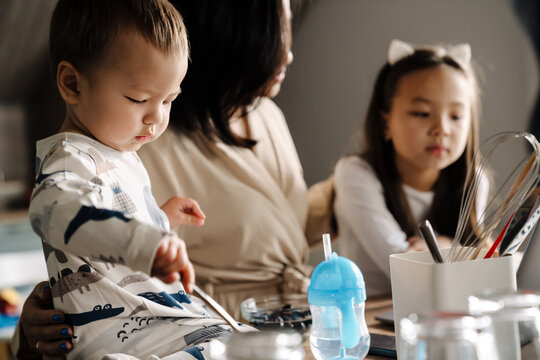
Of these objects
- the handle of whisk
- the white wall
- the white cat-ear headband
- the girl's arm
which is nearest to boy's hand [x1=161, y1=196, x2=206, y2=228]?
the handle of whisk

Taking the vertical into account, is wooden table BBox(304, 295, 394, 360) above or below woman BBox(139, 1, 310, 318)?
below

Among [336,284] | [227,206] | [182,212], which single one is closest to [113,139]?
[182,212]

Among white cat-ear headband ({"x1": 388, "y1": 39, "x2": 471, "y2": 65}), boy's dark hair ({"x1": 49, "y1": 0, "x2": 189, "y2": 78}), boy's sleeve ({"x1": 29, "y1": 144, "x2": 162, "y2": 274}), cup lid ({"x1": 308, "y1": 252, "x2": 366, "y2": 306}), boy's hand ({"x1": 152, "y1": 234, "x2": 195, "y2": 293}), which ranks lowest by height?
cup lid ({"x1": 308, "y1": 252, "x2": 366, "y2": 306})

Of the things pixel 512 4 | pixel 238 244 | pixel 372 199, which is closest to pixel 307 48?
pixel 512 4

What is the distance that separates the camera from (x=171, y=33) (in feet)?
2.34

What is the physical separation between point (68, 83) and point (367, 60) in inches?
69.7

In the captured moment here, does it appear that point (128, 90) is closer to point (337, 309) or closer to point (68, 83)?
point (68, 83)

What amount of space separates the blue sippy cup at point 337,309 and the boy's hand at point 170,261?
208 mm

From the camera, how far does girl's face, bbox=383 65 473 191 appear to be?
141cm

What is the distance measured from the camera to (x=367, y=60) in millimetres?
2375

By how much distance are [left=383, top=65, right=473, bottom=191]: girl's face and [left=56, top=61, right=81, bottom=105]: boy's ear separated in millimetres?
875

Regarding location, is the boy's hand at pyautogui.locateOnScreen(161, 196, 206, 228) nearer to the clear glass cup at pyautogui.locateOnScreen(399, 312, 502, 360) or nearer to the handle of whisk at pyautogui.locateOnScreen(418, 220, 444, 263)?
the handle of whisk at pyautogui.locateOnScreen(418, 220, 444, 263)

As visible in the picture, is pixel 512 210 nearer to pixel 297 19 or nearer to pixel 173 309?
pixel 173 309

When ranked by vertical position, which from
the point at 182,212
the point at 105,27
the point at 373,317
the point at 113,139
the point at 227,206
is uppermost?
the point at 105,27
